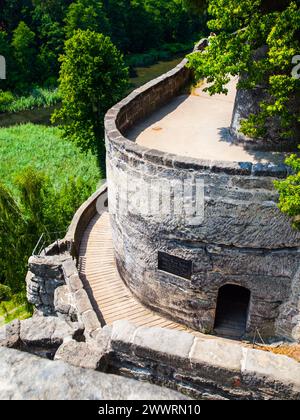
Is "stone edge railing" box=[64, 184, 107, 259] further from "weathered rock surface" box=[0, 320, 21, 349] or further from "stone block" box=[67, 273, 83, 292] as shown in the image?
"weathered rock surface" box=[0, 320, 21, 349]

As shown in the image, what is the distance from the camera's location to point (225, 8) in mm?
8422

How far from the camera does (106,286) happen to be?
40.0 feet

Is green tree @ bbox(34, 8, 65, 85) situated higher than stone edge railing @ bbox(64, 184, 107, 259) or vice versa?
green tree @ bbox(34, 8, 65, 85)

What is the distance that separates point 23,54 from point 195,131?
33582mm

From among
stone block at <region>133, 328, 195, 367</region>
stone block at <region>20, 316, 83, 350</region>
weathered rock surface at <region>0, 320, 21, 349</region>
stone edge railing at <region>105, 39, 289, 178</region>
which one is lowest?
stone block at <region>20, 316, 83, 350</region>

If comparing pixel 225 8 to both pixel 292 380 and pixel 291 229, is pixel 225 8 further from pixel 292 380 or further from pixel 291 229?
pixel 292 380

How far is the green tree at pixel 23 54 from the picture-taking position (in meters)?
39.5

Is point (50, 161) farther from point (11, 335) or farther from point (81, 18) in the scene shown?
point (11, 335)

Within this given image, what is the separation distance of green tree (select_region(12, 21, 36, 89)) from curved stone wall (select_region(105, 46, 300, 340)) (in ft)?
105

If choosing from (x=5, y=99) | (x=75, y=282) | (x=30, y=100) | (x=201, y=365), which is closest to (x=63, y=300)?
(x=75, y=282)

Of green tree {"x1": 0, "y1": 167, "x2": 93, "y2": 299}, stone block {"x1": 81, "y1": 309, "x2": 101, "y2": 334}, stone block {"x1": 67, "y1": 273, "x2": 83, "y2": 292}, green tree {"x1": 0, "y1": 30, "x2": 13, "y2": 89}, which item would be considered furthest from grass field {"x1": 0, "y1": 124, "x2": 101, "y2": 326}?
green tree {"x1": 0, "y1": 30, "x2": 13, "y2": 89}

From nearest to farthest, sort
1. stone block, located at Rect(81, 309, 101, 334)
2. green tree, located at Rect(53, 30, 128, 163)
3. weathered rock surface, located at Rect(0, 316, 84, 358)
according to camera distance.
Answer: weathered rock surface, located at Rect(0, 316, 84, 358)
stone block, located at Rect(81, 309, 101, 334)
green tree, located at Rect(53, 30, 128, 163)

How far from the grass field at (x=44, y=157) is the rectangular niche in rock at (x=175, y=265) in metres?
12.7

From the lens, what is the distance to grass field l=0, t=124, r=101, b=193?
82.2ft
